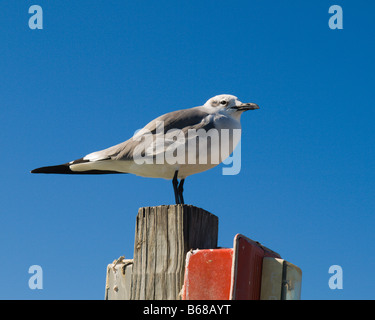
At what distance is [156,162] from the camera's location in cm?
561

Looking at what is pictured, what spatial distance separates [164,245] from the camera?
152 inches

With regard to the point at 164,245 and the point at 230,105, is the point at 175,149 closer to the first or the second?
the point at 230,105

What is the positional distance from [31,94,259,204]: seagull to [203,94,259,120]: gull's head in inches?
6.5

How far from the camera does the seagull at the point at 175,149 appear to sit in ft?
18.2

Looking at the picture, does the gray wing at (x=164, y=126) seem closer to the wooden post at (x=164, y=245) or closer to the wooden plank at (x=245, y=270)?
the wooden post at (x=164, y=245)

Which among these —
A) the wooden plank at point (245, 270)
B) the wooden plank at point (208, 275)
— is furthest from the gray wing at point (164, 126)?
the wooden plank at point (245, 270)

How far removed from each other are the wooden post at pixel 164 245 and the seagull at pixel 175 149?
1.56 meters

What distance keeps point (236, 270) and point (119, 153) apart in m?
2.82

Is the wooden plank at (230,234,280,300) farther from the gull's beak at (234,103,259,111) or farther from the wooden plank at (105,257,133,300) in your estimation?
the gull's beak at (234,103,259,111)

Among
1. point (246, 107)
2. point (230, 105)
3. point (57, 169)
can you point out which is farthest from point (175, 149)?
point (57, 169)
